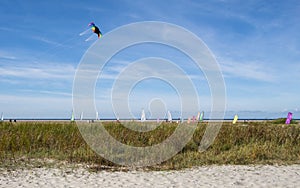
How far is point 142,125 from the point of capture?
1811 cm

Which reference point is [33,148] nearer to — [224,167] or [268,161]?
[224,167]

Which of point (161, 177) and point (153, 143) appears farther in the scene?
point (153, 143)

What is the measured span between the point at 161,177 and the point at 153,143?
5707 millimetres

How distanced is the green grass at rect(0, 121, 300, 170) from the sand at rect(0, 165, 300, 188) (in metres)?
1.12

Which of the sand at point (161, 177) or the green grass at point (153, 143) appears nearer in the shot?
the sand at point (161, 177)

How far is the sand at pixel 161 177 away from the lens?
8656mm

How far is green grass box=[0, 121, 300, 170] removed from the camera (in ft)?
40.1

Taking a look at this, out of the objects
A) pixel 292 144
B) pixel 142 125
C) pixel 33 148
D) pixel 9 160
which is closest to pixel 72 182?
pixel 9 160

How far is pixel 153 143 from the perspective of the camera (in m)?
15.2

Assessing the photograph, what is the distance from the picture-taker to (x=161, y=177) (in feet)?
31.2

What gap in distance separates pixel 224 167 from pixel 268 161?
207 cm

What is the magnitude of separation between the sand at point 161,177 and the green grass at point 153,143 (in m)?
1.12

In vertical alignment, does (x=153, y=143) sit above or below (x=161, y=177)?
above

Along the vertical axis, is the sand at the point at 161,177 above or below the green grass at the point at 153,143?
below
